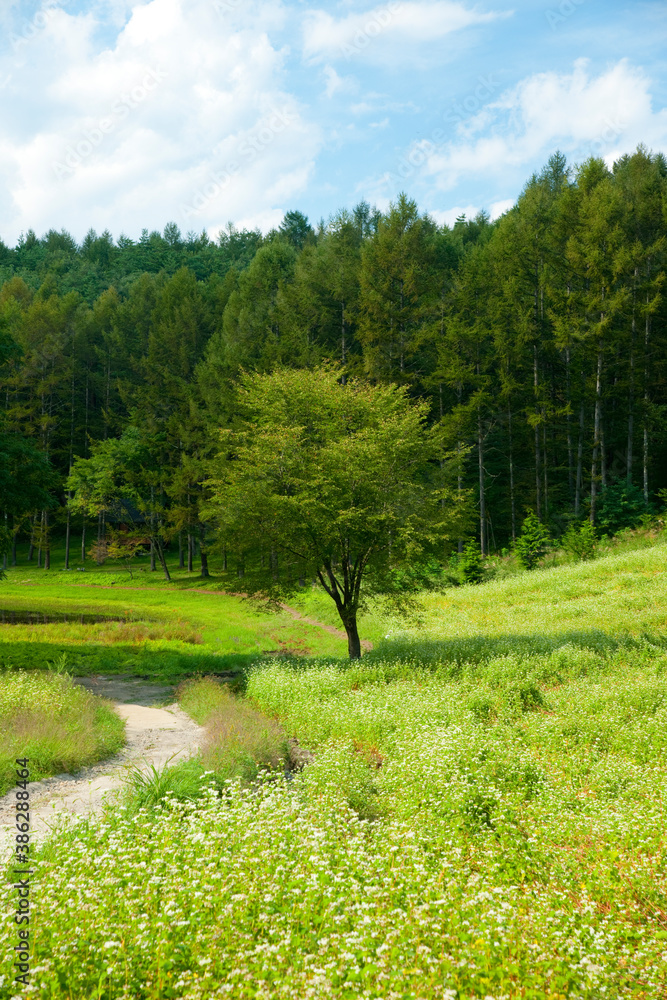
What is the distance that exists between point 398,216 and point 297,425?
34250mm

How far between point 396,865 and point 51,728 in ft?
24.4

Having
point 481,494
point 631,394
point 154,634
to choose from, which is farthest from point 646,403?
point 154,634

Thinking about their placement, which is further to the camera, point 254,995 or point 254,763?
point 254,763

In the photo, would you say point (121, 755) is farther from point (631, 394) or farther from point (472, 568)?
point (631, 394)

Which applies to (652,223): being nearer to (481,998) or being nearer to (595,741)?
(595,741)

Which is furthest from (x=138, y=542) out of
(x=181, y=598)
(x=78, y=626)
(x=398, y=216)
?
(x=398, y=216)

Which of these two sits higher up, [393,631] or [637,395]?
[637,395]

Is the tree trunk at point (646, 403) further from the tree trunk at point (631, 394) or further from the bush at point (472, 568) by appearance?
the bush at point (472, 568)

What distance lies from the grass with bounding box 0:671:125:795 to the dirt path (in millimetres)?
246

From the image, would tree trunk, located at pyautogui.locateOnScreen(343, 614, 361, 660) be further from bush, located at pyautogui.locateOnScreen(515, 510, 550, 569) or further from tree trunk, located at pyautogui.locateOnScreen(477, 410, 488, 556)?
tree trunk, located at pyautogui.locateOnScreen(477, 410, 488, 556)

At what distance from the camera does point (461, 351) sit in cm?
4550

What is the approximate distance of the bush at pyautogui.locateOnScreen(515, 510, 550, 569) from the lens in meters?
37.6

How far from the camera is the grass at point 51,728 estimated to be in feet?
32.5

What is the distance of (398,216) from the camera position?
48594mm
